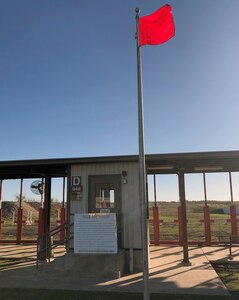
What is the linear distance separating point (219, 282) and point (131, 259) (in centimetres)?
260

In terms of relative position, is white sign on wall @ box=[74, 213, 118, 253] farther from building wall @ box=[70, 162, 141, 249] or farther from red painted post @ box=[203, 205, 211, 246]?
red painted post @ box=[203, 205, 211, 246]

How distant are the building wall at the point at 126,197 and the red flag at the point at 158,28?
4.68 meters

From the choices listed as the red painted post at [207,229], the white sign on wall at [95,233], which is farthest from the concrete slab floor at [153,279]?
the red painted post at [207,229]

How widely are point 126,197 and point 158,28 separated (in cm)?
543

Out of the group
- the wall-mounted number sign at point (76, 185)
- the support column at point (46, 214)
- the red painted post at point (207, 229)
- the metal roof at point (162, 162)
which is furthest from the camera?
the red painted post at point (207, 229)

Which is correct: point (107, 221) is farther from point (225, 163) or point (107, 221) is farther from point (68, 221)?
point (225, 163)

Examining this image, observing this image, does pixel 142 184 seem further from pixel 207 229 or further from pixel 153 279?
pixel 207 229

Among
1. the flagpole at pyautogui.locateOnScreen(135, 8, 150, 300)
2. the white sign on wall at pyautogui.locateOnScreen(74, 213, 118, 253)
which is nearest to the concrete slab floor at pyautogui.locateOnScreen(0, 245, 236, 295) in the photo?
the white sign on wall at pyautogui.locateOnScreen(74, 213, 118, 253)

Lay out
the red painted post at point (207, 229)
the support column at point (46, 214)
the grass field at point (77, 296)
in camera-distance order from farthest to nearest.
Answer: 1. the red painted post at point (207, 229)
2. the support column at point (46, 214)
3. the grass field at point (77, 296)

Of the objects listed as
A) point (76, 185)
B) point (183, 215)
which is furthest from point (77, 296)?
point (183, 215)

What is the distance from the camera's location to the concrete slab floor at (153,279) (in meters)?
7.96

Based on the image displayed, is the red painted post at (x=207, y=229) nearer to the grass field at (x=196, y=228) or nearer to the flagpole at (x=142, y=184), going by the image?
the grass field at (x=196, y=228)

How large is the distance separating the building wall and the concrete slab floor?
1.20m

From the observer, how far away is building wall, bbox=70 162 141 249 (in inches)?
405
